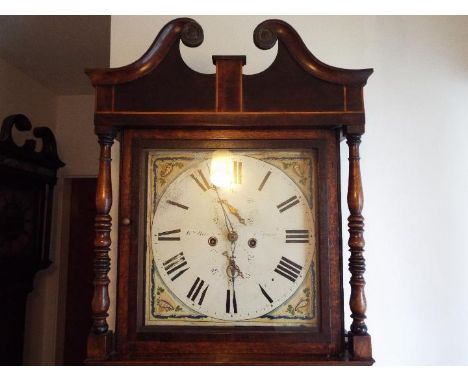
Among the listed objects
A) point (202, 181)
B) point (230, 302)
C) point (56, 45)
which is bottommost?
point (230, 302)

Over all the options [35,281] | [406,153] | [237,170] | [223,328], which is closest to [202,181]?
[237,170]

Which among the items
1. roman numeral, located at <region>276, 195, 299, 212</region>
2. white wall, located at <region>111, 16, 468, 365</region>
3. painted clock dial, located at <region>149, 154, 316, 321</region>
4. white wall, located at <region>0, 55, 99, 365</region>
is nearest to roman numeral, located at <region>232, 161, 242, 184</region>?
painted clock dial, located at <region>149, 154, 316, 321</region>

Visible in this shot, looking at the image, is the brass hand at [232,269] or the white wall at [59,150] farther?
the white wall at [59,150]

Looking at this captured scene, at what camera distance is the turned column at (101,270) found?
807 mm

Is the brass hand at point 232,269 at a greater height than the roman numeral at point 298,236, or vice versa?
the roman numeral at point 298,236

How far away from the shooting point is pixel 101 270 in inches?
32.5

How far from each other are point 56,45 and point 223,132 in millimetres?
1531

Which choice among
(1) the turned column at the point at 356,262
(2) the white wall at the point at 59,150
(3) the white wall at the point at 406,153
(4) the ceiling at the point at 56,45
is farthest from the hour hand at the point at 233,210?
(2) the white wall at the point at 59,150

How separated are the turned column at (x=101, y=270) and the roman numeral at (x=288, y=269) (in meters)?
0.41

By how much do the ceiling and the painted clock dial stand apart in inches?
48.5

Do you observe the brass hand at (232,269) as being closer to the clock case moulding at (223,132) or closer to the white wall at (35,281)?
the clock case moulding at (223,132)

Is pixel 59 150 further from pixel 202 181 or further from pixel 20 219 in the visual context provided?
pixel 202 181

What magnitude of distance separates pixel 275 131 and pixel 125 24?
644 mm

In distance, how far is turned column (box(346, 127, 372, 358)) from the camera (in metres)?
0.81
